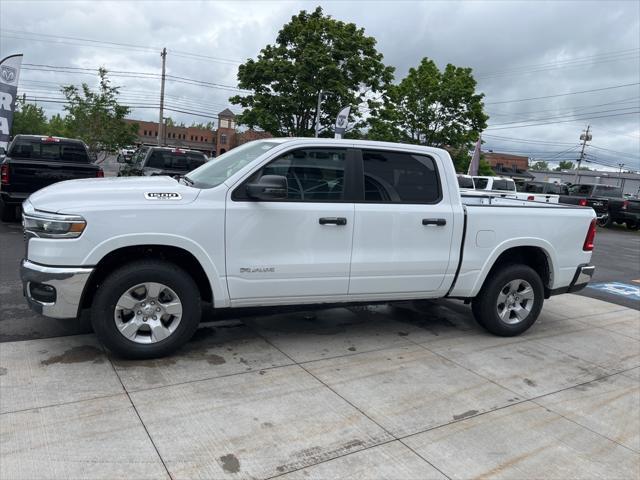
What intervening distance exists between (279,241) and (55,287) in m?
1.70

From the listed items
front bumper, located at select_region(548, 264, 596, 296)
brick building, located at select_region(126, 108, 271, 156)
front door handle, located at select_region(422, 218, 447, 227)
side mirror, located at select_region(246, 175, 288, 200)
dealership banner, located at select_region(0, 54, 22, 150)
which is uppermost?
brick building, located at select_region(126, 108, 271, 156)

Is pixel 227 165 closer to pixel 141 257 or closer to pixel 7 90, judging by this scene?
pixel 141 257

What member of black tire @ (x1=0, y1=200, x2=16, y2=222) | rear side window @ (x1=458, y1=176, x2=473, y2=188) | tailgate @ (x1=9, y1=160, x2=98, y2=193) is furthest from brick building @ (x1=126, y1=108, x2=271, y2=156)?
tailgate @ (x1=9, y1=160, x2=98, y2=193)

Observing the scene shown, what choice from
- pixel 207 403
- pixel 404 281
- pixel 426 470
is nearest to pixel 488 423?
pixel 426 470

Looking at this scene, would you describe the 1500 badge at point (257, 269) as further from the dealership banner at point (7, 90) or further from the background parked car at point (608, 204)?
the background parked car at point (608, 204)

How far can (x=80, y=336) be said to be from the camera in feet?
14.9

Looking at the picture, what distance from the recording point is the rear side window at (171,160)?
13180 mm

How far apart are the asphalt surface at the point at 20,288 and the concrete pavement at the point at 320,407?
294 millimetres

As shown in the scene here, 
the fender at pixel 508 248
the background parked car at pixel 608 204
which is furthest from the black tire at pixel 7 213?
the background parked car at pixel 608 204

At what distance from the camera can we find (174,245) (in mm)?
3914

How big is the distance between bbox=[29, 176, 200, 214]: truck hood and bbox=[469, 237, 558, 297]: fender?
9.46ft

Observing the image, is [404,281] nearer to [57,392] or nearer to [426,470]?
[426,470]

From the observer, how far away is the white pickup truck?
3.78m

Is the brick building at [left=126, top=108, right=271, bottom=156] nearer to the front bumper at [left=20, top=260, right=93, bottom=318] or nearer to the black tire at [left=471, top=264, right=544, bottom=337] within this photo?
the black tire at [left=471, top=264, right=544, bottom=337]
